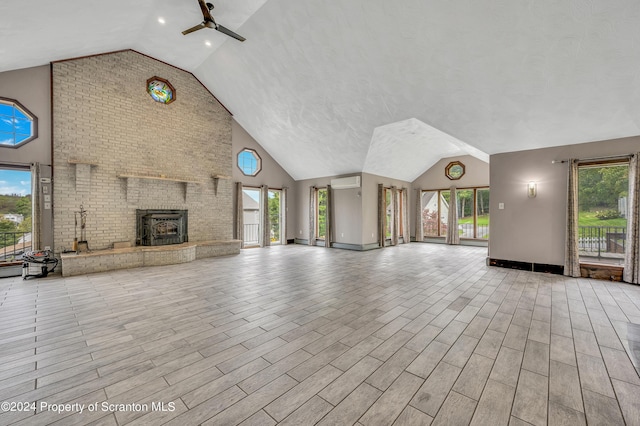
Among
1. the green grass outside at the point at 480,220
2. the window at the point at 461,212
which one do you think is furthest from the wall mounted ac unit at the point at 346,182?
the green grass outside at the point at 480,220

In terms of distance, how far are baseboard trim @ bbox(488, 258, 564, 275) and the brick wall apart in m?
7.47

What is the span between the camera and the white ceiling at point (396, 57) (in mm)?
3477

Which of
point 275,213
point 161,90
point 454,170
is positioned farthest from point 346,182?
point 161,90

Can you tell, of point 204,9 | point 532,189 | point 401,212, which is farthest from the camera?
point 401,212

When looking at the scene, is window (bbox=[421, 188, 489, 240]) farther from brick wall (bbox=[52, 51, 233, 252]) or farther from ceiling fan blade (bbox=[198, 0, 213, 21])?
ceiling fan blade (bbox=[198, 0, 213, 21])

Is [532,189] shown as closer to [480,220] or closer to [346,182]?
[480,220]

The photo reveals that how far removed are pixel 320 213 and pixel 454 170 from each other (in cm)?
547

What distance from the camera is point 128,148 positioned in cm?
657

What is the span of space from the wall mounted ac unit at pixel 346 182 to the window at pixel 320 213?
78 cm

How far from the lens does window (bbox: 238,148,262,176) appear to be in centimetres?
900

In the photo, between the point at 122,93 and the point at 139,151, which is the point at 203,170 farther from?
the point at 122,93

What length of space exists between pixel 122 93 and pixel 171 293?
18.3 ft

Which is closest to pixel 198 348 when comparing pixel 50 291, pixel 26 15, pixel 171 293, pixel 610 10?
pixel 171 293

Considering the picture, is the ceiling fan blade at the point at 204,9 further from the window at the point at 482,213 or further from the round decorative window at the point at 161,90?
the window at the point at 482,213
